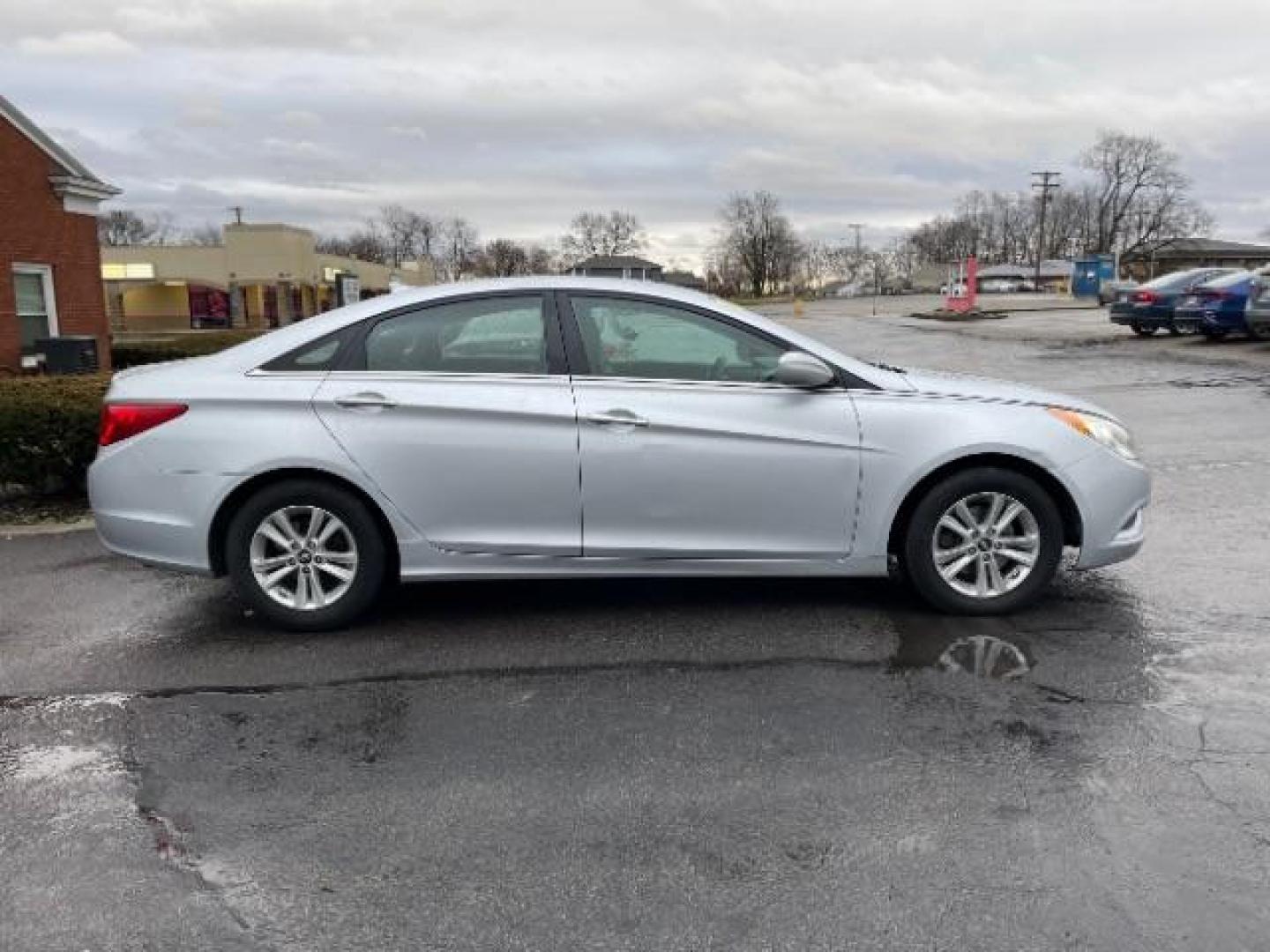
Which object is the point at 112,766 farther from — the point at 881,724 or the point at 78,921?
the point at 881,724

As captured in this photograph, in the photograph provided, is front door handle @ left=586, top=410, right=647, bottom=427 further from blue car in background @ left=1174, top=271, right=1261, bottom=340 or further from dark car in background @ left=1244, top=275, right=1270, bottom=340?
blue car in background @ left=1174, top=271, right=1261, bottom=340

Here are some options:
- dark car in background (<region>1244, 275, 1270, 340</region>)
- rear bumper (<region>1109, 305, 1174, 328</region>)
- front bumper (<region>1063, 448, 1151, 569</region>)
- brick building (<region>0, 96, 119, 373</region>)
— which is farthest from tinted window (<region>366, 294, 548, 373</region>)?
rear bumper (<region>1109, 305, 1174, 328</region>)

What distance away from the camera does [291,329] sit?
4.91m

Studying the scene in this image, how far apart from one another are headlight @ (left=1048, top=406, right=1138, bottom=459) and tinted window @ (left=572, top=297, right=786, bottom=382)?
1381 mm

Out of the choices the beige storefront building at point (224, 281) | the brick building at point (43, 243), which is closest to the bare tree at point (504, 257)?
the beige storefront building at point (224, 281)

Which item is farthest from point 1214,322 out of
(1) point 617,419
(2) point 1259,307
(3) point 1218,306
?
(1) point 617,419

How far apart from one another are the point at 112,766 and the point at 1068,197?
422 feet

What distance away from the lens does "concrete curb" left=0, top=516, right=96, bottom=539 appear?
6941 millimetres

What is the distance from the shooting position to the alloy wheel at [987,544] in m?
4.81

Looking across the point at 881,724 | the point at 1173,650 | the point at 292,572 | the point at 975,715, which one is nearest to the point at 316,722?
the point at 292,572

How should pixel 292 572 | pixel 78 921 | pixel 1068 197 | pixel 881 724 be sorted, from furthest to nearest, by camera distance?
pixel 1068 197
pixel 292 572
pixel 881 724
pixel 78 921

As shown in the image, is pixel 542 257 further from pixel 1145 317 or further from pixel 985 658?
pixel 985 658

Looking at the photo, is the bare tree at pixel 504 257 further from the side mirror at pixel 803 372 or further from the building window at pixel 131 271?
the side mirror at pixel 803 372

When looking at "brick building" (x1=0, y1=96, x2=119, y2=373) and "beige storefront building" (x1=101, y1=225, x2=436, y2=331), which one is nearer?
"brick building" (x1=0, y1=96, x2=119, y2=373)
